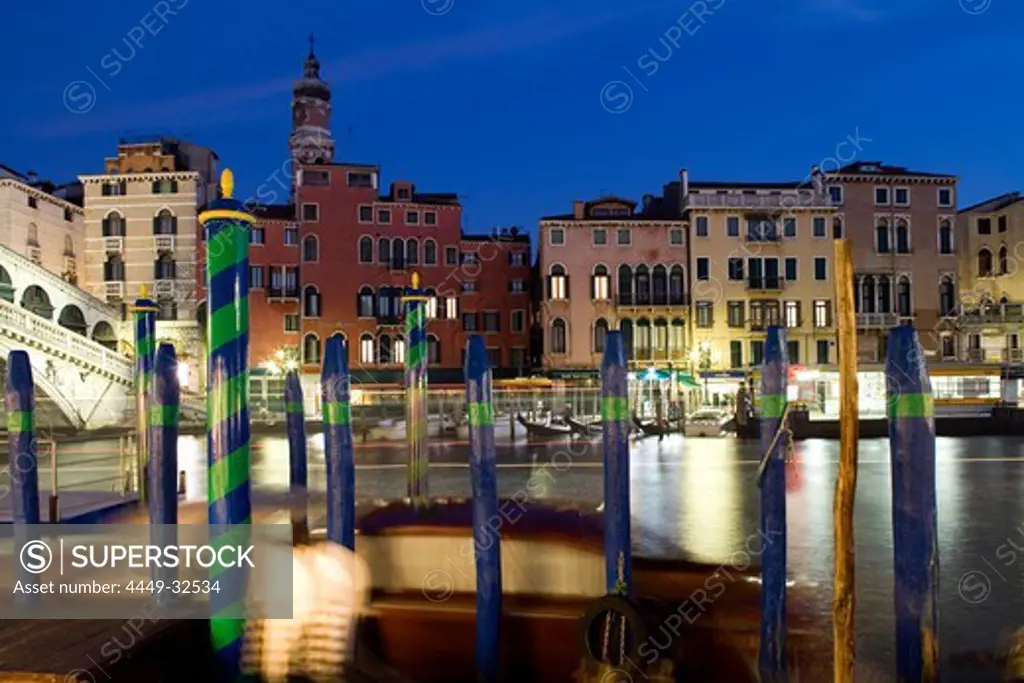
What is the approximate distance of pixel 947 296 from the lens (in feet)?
139

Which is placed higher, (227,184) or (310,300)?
(310,300)

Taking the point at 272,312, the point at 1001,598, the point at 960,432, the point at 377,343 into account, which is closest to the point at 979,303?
the point at 960,432

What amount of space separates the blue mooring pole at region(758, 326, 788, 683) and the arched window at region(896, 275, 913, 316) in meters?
41.3

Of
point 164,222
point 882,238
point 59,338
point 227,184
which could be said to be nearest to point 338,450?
point 227,184

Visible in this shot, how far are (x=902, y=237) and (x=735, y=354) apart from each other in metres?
11.0

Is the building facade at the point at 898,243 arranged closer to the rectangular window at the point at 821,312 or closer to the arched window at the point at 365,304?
the rectangular window at the point at 821,312

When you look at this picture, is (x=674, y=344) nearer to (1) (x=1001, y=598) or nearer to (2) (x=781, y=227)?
(2) (x=781, y=227)

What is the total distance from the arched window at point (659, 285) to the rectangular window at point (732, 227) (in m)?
3.78

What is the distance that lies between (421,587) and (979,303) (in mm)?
45932

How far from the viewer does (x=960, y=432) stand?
25.2 meters

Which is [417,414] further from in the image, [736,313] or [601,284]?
[736,313]

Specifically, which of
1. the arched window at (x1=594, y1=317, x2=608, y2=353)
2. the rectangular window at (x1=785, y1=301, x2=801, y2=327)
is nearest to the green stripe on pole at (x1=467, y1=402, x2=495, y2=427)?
the arched window at (x1=594, y1=317, x2=608, y2=353)

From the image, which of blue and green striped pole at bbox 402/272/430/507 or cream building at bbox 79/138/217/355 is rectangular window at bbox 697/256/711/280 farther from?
blue and green striped pole at bbox 402/272/430/507

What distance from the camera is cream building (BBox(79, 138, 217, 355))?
40.3 m
